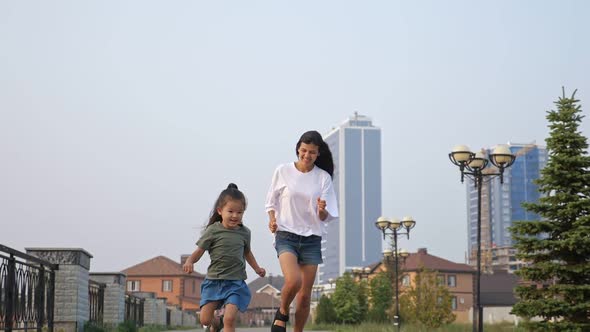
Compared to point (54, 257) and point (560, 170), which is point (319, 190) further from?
point (560, 170)

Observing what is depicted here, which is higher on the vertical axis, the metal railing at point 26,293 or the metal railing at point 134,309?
the metal railing at point 26,293

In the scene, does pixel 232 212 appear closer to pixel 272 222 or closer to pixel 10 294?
pixel 272 222

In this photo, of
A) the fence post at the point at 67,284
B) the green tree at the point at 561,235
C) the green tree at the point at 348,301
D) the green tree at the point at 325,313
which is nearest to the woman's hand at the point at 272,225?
the fence post at the point at 67,284

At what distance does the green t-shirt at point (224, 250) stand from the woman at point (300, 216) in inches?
19.7

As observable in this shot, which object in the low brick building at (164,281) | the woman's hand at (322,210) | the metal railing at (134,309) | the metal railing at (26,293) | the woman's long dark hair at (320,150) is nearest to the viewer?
the woman's hand at (322,210)

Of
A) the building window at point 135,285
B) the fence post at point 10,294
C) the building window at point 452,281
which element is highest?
the fence post at point 10,294

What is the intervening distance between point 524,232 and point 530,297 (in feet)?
4.09

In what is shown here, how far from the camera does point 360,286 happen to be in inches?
1993

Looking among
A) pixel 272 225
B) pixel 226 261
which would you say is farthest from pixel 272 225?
pixel 226 261

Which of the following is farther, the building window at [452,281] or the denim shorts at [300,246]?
the building window at [452,281]

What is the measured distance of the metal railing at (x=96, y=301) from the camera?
19250mm

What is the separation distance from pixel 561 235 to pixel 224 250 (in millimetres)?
10136

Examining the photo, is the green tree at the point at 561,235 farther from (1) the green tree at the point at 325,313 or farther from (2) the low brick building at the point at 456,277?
(2) the low brick building at the point at 456,277

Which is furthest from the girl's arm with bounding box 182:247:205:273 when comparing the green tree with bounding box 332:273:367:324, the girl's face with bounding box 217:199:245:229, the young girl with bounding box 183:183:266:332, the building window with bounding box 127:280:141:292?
the building window with bounding box 127:280:141:292
